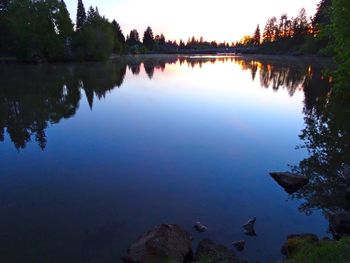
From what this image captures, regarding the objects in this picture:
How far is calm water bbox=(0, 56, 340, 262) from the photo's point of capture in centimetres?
907

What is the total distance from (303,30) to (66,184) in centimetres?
13835

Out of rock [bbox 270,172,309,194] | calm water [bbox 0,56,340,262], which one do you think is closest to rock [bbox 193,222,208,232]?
calm water [bbox 0,56,340,262]

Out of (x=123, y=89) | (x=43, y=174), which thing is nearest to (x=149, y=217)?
(x=43, y=174)

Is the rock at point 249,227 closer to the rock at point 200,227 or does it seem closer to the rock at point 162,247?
the rock at point 200,227

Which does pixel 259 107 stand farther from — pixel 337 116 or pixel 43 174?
pixel 43 174

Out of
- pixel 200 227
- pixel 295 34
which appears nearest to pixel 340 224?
pixel 200 227

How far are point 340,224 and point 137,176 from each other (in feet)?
24.1

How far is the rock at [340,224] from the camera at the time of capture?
29.9 ft

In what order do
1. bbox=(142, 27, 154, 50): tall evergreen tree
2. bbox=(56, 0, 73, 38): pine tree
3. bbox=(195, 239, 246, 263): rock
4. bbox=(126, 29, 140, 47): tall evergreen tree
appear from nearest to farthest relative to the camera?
1. bbox=(195, 239, 246, 263): rock
2. bbox=(56, 0, 73, 38): pine tree
3. bbox=(126, 29, 140, 47): tall evergreen tree
4. bbox=(142, 27, 154, 50): tall evergreen tree

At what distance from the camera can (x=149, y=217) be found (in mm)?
10070

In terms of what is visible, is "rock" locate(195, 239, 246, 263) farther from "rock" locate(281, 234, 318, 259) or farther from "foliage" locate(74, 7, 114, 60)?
"foliage" locate(74, 7, 114, 60)

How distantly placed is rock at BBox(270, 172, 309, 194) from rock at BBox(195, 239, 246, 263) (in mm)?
5033

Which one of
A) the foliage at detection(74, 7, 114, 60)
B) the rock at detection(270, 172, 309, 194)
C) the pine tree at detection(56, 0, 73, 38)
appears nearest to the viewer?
the rock at detection(270, 172, 309, 194)

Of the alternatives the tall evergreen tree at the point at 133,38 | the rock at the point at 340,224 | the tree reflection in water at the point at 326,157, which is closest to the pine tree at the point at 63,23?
the tree reflection in water at the point at 326,157
